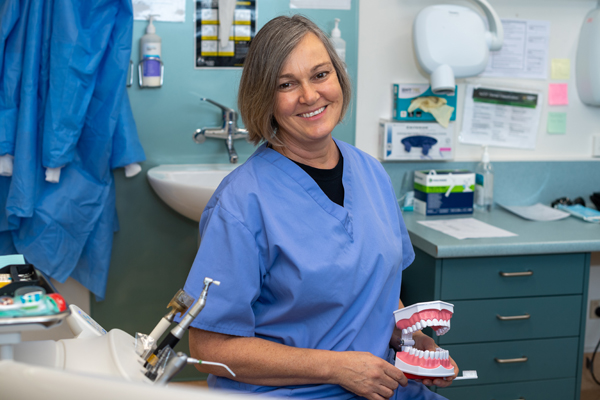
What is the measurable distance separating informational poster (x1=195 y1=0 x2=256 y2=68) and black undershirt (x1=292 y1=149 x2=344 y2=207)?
111 cm

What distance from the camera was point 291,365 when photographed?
1.14m

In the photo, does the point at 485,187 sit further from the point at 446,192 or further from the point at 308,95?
the point at 308,95

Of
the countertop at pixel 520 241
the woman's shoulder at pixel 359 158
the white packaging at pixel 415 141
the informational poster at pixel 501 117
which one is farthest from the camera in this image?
the informational poster at pixel 501 117

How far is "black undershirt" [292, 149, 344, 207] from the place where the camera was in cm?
131

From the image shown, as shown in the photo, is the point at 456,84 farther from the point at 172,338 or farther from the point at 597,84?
the point at 172,338

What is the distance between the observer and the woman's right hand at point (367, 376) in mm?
1146

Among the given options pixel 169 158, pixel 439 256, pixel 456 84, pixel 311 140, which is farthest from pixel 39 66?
pixel 456 84

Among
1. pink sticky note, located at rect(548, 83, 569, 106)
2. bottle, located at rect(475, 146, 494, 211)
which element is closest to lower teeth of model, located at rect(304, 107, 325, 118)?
bottle, located at rect(475, 146, 494, 211)

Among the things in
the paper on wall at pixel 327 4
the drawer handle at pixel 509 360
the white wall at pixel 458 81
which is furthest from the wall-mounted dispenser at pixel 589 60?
the drawer handle at pixel 509 360

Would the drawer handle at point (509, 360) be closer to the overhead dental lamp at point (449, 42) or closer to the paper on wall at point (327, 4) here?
the overhead dental lamp at point (449, 42)

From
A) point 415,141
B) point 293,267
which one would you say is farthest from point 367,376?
point 415,141

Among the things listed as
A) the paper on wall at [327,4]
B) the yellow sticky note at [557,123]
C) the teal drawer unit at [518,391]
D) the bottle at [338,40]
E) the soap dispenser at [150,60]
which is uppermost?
the paper on wall at [327,4]

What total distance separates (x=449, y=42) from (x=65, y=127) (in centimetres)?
147

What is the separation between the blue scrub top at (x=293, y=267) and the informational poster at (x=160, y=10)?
1189 millimetres
